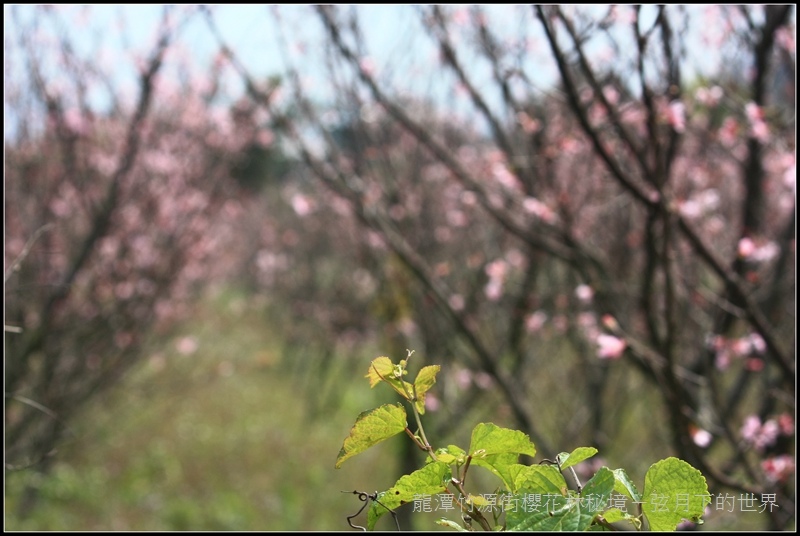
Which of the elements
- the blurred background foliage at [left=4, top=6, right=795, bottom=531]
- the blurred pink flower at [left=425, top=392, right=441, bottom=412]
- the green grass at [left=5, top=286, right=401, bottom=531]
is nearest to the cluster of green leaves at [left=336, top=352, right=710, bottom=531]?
the blurred background foliage at [left=4, top=6, right=795, bottom=531]

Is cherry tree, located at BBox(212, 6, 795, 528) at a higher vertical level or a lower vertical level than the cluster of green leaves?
higher

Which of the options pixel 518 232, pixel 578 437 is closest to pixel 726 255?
pixel 578 437

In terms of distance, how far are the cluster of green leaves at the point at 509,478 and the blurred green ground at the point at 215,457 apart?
335 cm

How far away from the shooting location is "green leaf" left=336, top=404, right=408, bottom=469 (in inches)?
30.0

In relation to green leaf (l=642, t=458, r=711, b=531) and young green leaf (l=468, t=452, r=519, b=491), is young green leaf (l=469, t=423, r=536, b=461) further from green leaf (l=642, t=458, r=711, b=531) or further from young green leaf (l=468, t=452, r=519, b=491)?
green leaf (l=642, t=458, r=711, b=531)

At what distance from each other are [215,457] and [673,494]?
8.16 m

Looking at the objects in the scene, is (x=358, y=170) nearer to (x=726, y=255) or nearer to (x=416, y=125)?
(x=416, y=125)

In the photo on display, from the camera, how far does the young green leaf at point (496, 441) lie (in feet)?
2.51

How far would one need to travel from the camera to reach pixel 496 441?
77 cm

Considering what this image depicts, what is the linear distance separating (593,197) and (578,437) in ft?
5.54

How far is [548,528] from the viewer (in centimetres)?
68

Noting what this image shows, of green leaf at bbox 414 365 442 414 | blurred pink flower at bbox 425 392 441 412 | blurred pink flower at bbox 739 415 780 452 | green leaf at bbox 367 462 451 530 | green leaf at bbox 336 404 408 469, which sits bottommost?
green leaf at bbox 367 462 451 530

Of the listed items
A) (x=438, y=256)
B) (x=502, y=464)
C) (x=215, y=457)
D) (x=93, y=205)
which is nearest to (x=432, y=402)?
(x=438, y=256)

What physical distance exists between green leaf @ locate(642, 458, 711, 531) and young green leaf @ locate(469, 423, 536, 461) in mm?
139
